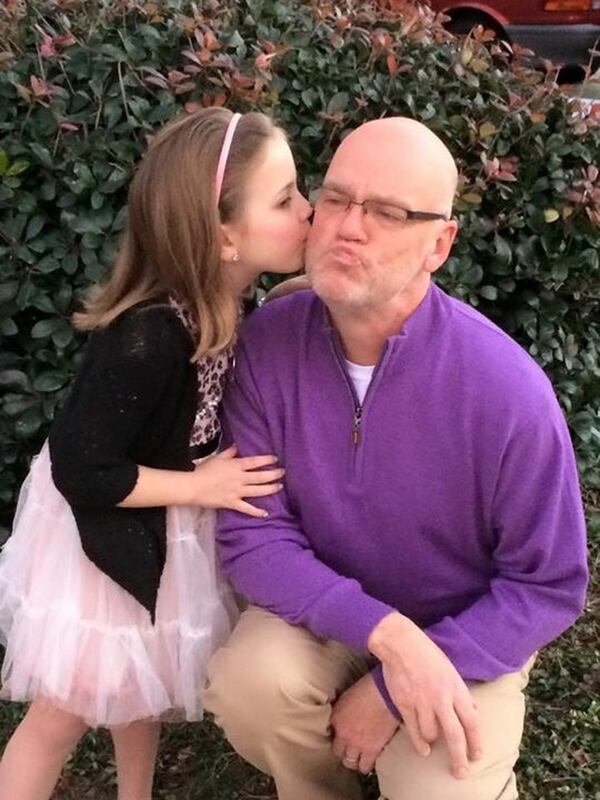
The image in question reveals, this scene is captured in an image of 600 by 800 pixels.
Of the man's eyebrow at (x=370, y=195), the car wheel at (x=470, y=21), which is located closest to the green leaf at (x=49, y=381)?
the man's eyebrow at (x=370, y=195)

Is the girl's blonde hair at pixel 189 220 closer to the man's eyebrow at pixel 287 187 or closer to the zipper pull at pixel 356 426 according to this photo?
the man's eyebrow at pixel 287 187

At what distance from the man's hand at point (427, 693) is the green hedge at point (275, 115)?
53.6 inches

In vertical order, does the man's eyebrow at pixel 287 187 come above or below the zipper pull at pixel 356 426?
above

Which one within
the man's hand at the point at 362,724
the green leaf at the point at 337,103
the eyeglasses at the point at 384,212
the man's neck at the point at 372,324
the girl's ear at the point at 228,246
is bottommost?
the man's hand at the point at 362,724

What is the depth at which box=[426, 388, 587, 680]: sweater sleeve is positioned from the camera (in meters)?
2.33

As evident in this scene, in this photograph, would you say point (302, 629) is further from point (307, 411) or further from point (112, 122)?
point (112, 122)

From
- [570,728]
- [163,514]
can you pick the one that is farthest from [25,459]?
[570,728]

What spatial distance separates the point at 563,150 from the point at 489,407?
138 cm

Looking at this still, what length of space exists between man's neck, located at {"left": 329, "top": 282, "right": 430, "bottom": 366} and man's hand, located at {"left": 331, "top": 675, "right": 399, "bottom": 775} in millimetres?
726

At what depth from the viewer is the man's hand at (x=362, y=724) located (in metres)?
2.40

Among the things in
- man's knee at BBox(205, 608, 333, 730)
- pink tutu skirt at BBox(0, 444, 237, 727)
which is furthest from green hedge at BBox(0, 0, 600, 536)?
man's knee at BBox(205, 608, 333, 730)

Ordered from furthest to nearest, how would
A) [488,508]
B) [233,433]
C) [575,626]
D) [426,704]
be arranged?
1. [575,626]
2. [233,433]
3. [488,508]
4. [426,704]

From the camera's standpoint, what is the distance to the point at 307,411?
2516 millimetres

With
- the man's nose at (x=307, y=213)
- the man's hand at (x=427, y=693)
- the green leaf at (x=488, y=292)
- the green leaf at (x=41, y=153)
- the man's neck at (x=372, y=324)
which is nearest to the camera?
the man's hand at (x=427, y=693)
